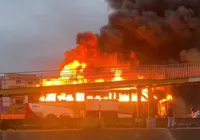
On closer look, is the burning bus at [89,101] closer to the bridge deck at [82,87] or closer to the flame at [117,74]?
the flame at [117,74]

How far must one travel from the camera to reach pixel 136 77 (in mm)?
39969

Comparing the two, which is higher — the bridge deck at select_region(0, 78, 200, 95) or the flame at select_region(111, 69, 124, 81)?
the flame at select_region(111, 69, 124, 81)

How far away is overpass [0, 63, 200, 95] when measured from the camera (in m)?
36.6

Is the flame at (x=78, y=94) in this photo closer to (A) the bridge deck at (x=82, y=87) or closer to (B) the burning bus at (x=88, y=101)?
(B) the burning bus at (x=88, y=101)

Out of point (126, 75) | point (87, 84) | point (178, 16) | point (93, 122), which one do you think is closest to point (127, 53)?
point (178, 16)

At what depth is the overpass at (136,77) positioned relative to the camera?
36562 millimetres

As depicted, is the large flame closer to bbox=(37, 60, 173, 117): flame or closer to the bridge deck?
bbox=(37, 60, 173, 117): flame

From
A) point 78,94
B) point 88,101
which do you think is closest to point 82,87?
point 88,101

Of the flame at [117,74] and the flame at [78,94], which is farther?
the flame at [117,74]

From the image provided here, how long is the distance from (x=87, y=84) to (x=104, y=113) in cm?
289

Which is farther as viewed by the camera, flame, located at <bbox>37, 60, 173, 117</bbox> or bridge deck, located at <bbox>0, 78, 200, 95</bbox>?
flame, located at <bbox>37, 60, 173, 117</bbox>

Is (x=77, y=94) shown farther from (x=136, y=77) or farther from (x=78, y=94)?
(x=136, y=77)

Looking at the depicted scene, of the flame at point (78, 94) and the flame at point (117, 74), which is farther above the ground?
the flame at point (117, 74)

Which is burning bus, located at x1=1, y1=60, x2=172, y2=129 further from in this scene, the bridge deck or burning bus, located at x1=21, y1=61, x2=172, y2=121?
the bridge deck
